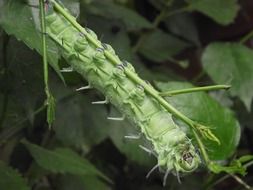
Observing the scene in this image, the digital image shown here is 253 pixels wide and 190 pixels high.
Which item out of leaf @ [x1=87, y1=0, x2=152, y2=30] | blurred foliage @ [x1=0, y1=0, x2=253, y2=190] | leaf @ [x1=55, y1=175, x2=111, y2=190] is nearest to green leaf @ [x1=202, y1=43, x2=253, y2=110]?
blurred foliage @ [x1=0, y1=0, x2=253, y2=190]

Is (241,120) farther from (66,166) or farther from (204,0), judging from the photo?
(66,166)

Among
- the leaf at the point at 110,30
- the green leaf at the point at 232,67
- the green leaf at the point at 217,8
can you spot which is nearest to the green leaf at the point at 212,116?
the green leaf at the point at 232,67

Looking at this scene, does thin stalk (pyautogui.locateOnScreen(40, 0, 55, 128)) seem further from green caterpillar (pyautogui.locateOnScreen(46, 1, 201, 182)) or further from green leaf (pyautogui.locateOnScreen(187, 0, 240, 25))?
green leaf (pyautogui.locateOnScreen(187, 0, 240, 25))

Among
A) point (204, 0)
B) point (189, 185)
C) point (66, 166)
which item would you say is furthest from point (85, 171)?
point (204, 0)

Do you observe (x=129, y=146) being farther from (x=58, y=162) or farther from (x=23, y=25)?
(x=23, y=25)

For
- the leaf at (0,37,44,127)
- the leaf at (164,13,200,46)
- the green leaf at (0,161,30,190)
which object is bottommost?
the leaf at (164,13,200,46)

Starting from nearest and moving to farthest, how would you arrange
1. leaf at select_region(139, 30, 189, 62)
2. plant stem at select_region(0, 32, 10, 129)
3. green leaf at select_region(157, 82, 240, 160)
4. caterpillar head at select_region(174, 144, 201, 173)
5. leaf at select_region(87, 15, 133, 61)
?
caterpillar head at select_region(174, 144, 201, 173) < plant stem at select_region(0, 32, 10, 129) < green leaf at select_region(157, 82, 240, 160) < leaf at select_region(87, 15, 133, 61) < leaf at select_region(139, 30, 189, 62)

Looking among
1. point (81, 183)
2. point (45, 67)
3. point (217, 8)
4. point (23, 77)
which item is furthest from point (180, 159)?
point (217, 8)
